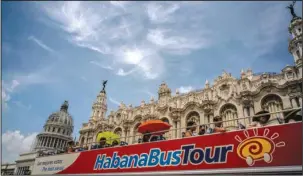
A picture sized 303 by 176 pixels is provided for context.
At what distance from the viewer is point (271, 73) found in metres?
20.9

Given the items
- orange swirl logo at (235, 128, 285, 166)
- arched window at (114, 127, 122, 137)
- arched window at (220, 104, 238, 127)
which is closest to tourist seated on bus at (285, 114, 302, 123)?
orange swirl logo at (235, 128, 285, 166)

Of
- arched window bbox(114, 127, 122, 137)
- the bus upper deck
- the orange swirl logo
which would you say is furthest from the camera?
arched window bbox(114, 127, 122, 137)

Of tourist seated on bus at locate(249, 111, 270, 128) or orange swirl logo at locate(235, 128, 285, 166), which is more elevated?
tourist seated on bus at locate(249, 111, 270, 128)

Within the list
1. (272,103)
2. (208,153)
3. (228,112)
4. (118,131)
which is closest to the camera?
(208,153)

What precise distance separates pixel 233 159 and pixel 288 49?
812 inches

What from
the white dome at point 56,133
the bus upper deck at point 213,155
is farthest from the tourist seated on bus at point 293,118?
the white dome at point 56,133

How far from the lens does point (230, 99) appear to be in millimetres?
22109

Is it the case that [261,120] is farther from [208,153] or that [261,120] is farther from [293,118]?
[208,153]

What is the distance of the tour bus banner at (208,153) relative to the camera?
21.1ft

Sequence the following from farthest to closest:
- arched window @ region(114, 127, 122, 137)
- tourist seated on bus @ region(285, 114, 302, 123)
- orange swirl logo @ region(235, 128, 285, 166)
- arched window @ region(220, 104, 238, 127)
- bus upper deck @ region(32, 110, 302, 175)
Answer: arched window @ region(114, 127, 122, 137) < arched window @ region(220, 104, 238, 127) < tourist seated on bus @ region(285, 114, 302, 123) < orange swirl logo @ region(235, 128, 285, 166) < bus upper deck @ region(32, 110, 302, 175)

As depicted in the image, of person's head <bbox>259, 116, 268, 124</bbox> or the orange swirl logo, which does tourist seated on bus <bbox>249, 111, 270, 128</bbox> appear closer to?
person's head <bbox>259, 116, 268, 124</bbox>

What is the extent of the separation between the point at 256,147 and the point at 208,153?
5.42ft

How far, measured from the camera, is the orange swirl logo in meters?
6.60

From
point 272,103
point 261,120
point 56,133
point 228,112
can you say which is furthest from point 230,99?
point 56,133
